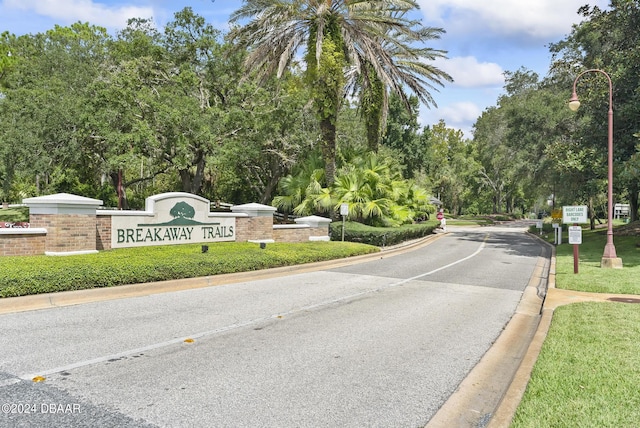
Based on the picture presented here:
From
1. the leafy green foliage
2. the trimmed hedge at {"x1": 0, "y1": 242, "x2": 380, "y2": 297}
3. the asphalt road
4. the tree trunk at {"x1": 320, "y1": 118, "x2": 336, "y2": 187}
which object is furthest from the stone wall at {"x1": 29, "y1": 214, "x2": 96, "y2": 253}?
the tree trunk at {"x1": 320, "y1": 118, "x2": 336, "y2": 187}

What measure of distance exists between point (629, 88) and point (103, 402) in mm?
22847

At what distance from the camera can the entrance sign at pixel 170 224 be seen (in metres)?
12.9

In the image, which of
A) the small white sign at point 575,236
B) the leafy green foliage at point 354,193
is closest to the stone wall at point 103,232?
the leafy green foliage at point 354,193

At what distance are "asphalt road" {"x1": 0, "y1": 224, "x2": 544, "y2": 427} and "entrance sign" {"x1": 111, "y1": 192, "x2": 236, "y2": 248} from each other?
3.87m

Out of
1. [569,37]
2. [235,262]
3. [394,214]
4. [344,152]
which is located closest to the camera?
[235,262]

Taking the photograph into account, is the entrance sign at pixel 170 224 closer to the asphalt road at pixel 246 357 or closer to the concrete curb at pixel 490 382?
the asphalt road at pixel 246 357

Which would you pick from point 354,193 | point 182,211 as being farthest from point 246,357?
point 354,193

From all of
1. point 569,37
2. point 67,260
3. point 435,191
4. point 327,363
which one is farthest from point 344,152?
point 435,191

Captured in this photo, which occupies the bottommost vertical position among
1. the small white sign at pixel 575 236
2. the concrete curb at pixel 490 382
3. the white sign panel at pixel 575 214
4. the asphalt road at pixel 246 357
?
the concrete curb at pixel 490 382

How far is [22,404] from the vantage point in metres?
4.08

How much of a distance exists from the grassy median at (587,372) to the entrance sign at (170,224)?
10477 mm

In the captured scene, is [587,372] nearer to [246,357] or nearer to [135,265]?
[246,357]

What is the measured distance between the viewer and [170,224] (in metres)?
14.0

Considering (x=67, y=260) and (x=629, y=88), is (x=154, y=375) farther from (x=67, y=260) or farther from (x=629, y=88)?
(x=629, y=88)
